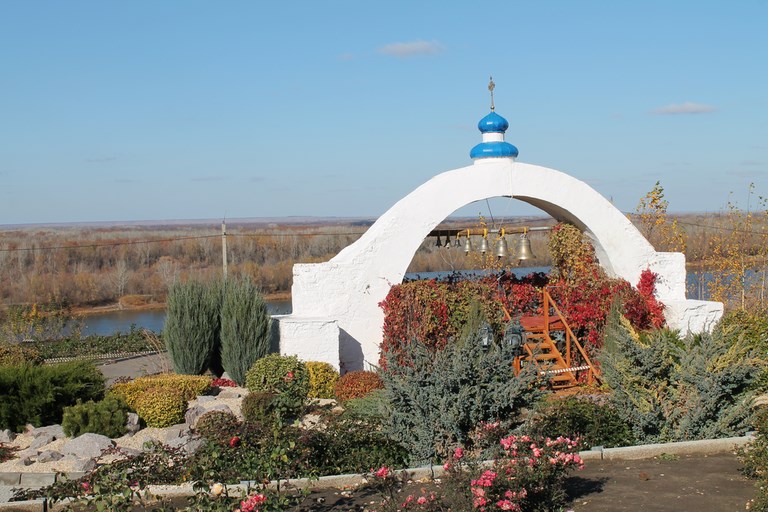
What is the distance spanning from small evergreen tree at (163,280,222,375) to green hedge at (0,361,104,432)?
205cm

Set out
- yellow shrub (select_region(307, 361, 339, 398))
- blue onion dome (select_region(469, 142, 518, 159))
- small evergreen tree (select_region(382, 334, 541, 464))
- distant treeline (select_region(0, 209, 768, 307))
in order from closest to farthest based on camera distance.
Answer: small evergreen tree (select_region(382, 334, 541, 464))
yellow shrub (select_region(307, 361, 339, 398))
blue onion dome (select_region(469, 142, 518, 159))
distant treeline (select_region(0, 209, 768, 307))

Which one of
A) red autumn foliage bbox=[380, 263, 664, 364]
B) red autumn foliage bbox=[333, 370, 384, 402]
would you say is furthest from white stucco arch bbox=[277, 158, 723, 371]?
red autumn foliage bbox=[333, 370, 384, 402]

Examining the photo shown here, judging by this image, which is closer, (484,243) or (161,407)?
(161,407)

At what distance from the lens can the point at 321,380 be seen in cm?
1098

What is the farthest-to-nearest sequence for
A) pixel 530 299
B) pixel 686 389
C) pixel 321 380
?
pixel 530 299, pixel 321 380, pixel 686 389

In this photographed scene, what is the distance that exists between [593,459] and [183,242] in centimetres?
5475

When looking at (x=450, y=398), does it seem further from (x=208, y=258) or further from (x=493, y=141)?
(x=208, y=258)

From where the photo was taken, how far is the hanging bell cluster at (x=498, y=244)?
11594mm

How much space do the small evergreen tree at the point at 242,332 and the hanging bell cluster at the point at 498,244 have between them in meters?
3.15

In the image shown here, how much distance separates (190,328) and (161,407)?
249 centimetres

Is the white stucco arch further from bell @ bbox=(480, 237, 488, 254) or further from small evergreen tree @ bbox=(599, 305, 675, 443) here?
small evergreen tree @ bbox=(599, 305, 675, 443)

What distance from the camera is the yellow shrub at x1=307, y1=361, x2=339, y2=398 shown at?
10930 mm

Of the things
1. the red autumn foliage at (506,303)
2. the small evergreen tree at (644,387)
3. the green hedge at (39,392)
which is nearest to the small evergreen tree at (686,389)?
the small evergreen tree at (644,387)

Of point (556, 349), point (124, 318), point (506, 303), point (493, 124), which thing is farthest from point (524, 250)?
point (124, 318)
